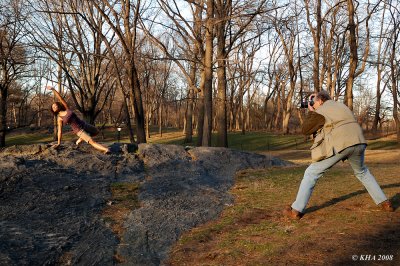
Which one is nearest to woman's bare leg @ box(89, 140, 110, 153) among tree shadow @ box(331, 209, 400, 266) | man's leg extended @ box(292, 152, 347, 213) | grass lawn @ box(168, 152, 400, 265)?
grass lawn @ box(168, 152, 400, 265)

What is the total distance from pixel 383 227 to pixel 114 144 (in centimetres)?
786

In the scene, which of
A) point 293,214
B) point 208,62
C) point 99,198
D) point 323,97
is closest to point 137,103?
point 208,62

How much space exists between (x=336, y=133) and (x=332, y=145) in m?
0.17

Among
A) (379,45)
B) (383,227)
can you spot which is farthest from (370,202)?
(379,45)

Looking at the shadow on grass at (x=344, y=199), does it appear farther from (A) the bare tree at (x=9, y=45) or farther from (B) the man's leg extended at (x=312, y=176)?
(A) the bare tree at (x=9, y=45)

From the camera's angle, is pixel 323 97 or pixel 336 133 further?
pixel 323 97

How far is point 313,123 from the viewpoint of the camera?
502 centimetres

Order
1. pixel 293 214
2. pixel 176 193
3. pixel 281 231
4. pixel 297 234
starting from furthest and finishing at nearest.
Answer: pixel 176 193
pixel 293 214
pixel 281 231
pixel 297 234

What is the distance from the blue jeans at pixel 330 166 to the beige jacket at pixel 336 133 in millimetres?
88

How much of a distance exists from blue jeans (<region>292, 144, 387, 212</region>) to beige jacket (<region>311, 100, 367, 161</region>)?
3.5 inches

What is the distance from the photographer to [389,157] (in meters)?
20.8

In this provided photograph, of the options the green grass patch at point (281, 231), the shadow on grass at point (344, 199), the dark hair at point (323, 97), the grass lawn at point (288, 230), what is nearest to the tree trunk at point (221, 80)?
the grass lawn at point (288, 230)

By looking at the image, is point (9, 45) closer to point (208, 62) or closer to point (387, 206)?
point (208, 62)

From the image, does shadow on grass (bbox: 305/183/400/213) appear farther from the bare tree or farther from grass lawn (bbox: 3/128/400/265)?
the bare tree
